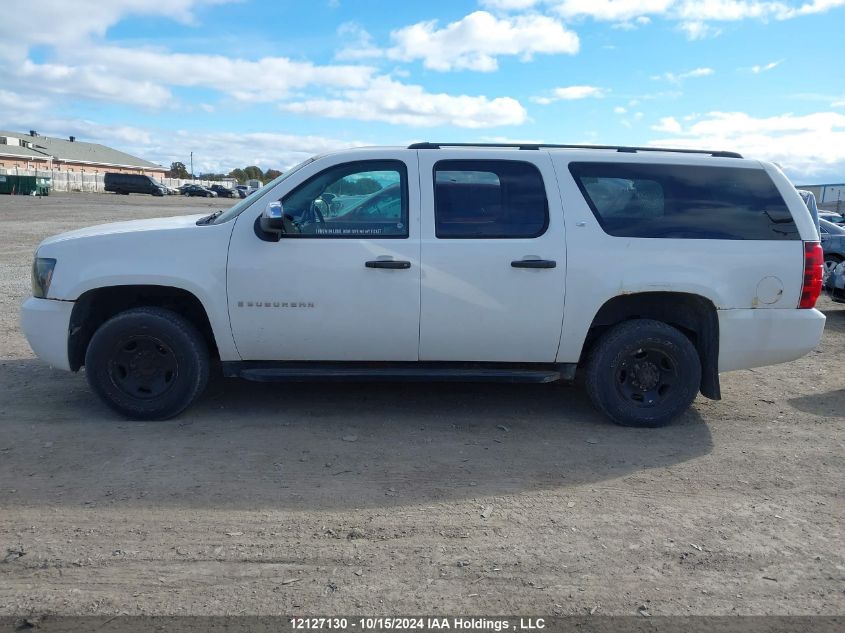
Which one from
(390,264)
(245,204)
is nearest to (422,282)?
(390,264)

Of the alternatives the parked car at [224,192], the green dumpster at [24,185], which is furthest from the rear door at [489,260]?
the parked car at [224,192]

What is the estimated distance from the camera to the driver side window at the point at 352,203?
16.7 ft

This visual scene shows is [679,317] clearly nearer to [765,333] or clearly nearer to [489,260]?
[765,333]

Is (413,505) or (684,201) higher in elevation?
(684,201)

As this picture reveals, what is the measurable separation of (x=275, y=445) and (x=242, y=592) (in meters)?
1.76

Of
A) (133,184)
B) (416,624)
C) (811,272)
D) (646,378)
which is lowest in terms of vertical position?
(416,624)

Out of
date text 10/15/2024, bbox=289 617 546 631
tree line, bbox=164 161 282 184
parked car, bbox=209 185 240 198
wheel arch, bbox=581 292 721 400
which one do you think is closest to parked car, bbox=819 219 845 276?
wheel arch, bbox=581 292 721 400

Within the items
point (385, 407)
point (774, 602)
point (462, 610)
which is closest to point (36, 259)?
point (385, 407)

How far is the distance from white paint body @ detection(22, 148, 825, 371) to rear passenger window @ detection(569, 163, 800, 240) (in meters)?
0.08

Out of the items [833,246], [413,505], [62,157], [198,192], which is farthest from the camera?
[62,157]

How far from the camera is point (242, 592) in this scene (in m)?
3.15

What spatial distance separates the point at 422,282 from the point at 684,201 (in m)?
2.03

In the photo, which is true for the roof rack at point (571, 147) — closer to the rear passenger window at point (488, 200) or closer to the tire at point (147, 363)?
the rear passenger window at point (488, 200)

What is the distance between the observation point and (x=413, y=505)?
13.2 ft
